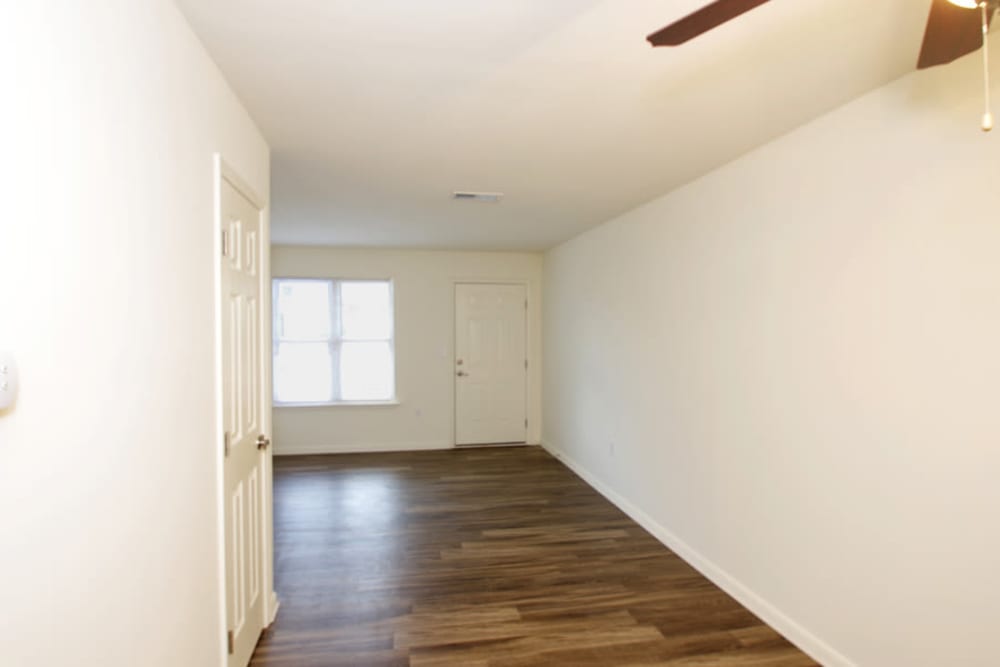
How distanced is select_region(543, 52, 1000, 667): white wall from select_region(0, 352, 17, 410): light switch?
2451 millimetres

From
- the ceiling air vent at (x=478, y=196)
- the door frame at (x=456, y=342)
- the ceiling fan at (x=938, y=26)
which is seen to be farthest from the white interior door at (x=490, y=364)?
the ceiling fan at (x=938, y=26)

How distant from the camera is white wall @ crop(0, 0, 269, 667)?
2.74 feet

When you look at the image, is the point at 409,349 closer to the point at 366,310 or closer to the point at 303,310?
the point at 366,310

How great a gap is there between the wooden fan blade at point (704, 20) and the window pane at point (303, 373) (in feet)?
17.8

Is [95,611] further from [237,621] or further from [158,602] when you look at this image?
[237,621]

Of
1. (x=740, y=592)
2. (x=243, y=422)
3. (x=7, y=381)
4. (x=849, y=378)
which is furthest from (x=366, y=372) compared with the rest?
(x=7, y=381)

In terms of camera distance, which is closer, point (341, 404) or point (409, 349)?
point (341, 404)

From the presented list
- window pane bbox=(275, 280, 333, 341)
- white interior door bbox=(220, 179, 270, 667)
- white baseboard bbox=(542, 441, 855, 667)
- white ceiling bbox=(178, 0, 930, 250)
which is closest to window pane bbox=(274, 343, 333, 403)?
window pane bbox=(275, 280, 333, 341)

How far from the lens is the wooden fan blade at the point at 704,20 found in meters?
0.95

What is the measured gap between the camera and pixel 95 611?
1.03 m

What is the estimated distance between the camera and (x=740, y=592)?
108 inches

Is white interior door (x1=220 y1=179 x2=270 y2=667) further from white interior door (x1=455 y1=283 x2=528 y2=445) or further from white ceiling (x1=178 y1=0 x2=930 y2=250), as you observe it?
white interior door (x1=455 y1=283 x2=528 y2=445)

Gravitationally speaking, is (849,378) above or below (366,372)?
above

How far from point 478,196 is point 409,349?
114 inches
